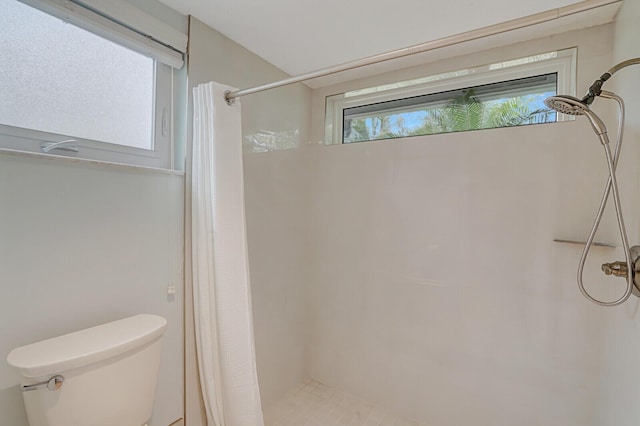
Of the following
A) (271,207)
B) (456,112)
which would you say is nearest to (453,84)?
(456,112)

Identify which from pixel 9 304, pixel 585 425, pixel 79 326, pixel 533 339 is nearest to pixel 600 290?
pixel 533 339

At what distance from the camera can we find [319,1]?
4.32ft

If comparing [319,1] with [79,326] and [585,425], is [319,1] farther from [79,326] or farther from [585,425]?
[585,425]

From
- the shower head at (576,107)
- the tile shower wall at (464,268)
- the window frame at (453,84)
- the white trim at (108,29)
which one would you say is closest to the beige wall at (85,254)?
the white trim at (108,29)

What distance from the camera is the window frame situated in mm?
1533

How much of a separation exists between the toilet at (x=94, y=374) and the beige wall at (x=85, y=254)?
0.10 m

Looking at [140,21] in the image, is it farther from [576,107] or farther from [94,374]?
[576,107]

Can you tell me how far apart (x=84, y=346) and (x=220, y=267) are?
0.53 m

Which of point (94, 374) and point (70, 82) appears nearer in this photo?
point (94, 374)

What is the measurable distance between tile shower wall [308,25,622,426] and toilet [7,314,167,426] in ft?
4.22

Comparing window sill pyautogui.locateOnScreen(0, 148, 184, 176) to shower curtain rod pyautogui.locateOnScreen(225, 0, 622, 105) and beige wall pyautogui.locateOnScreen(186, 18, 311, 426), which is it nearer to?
beige wall pyautogui.locateOnScreen(186, 18, 311, 426)

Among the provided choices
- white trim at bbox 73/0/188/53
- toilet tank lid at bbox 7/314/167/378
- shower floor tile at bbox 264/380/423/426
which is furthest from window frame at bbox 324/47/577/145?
shower floor tile at bbox 264/380/423/426

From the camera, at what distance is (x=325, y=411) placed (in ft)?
6.34

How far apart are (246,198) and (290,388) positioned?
1.39 metres
